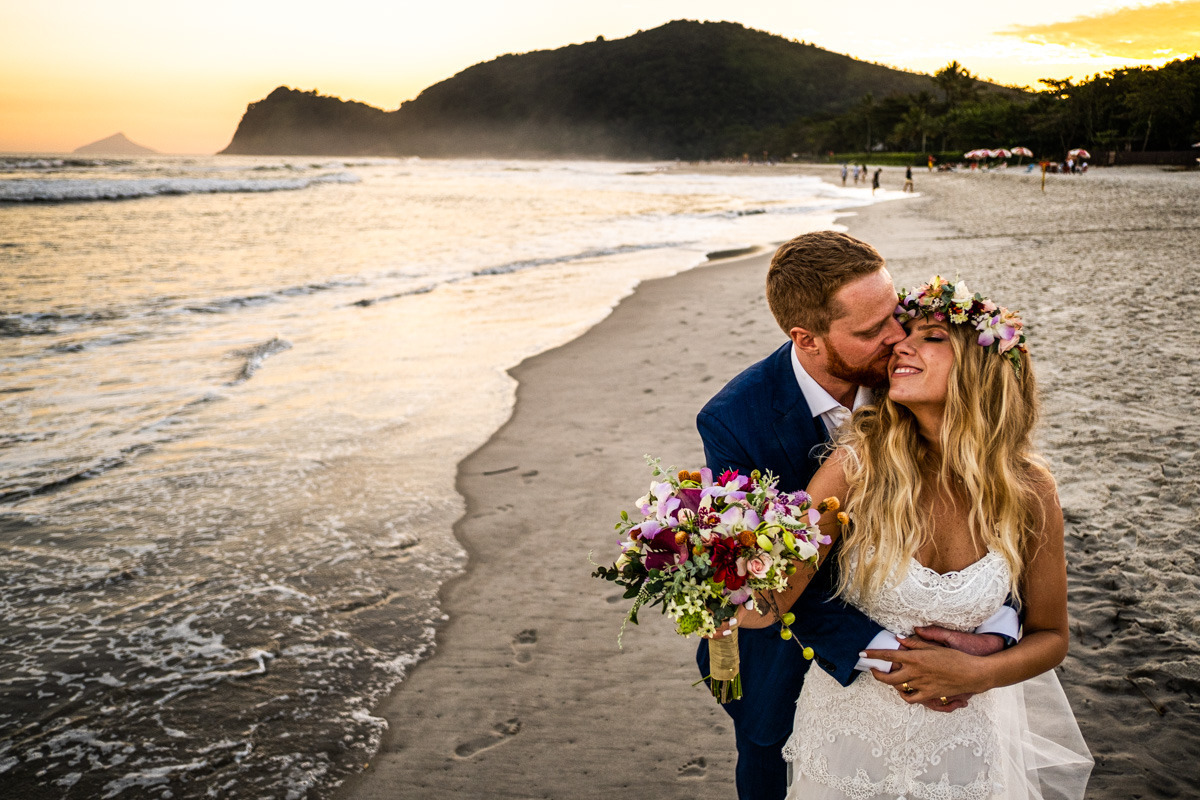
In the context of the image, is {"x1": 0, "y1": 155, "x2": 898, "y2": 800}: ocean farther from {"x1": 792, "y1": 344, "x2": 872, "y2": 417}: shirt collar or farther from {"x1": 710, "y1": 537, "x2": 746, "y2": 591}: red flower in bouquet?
{"x1": 792, "y1": 344, "x2": 872, "y2": 417}: shirt collar

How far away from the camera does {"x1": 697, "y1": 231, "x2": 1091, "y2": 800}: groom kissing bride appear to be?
7.66 ft

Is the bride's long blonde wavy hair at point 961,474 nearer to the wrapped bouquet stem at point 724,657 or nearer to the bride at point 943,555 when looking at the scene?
the bride at point 943,555

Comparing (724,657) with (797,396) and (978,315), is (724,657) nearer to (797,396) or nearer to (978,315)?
(797,396)

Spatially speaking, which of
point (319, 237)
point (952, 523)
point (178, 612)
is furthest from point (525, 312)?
point (319, 237)

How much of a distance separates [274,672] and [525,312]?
35.2 feet

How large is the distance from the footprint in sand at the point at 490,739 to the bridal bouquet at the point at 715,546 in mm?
2264

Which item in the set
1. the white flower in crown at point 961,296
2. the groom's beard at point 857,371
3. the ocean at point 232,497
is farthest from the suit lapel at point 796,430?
the ocean at point 232,497

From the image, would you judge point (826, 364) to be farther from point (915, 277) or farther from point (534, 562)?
point (915, 277)

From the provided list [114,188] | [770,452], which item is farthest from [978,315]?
[114,188]

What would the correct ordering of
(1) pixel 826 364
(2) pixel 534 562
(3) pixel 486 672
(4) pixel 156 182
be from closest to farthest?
(1) pixel 826 364, (3) pixel 486 672, (2) pixel 534 562, (4) pixel 156 182

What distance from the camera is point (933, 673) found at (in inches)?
89.0

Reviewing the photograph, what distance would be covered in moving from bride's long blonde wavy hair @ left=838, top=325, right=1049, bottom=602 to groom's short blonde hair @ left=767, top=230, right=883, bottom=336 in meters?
0.42

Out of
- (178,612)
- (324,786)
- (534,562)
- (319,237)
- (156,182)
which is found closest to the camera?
(324,786)

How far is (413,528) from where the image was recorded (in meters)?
6.48
